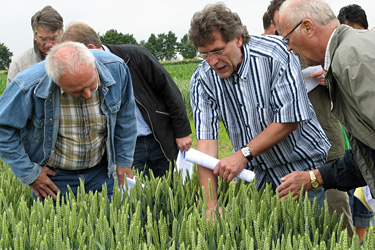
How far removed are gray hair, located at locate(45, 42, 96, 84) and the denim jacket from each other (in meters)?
0.14

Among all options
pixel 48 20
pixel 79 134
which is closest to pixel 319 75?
pixel 79 134

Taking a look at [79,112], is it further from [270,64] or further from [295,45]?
[295,45]

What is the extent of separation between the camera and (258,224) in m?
1.89

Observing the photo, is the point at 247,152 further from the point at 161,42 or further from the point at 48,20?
the point at 161,42

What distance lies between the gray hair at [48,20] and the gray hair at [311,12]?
2346 millimetres

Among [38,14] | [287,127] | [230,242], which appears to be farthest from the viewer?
[38,14]

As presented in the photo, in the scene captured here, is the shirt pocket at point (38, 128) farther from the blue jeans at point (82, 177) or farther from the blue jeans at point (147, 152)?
the blue jeans at point (147, 152)

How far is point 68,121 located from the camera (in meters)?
2.77

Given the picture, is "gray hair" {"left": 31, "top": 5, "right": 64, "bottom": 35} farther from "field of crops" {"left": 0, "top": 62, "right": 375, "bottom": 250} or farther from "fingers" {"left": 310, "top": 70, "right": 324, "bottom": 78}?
"fingers" {"left": 310, "top": 70, "right": 324, "bottom": 78}

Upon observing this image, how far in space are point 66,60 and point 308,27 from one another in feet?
4.21

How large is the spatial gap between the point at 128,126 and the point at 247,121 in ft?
2.89

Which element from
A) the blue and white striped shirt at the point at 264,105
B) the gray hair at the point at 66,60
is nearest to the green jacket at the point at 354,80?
the blue and white striped shirt at the point at 264,105

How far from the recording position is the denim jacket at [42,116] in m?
2.60

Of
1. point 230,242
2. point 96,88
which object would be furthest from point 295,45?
point 96,88
